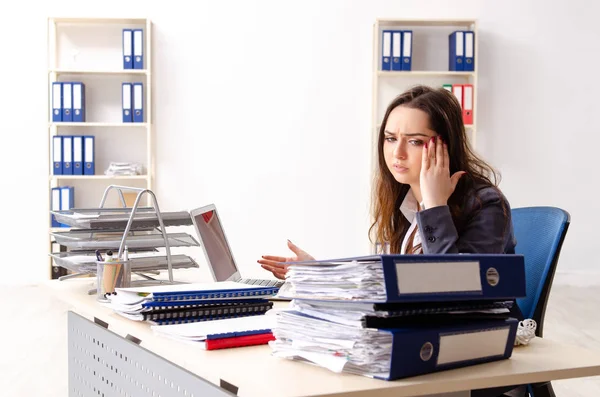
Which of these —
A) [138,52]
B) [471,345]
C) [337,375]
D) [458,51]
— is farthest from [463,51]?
[337,375]

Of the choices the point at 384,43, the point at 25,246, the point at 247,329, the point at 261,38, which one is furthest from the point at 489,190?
the point at 25,246

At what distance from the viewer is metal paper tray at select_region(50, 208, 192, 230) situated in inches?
79.1

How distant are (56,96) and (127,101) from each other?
0.52m

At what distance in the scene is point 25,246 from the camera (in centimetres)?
595

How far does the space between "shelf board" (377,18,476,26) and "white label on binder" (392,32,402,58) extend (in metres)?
0.17

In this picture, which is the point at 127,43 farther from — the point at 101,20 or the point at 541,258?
the point at 541,258

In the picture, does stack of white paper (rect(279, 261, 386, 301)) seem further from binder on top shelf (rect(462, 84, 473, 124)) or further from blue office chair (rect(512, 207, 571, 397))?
binder on top shelf (rect(462, 84, 473, 124))

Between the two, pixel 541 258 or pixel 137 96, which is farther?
pixel 137 96

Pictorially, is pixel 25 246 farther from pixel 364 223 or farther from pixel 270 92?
pixel 364 223

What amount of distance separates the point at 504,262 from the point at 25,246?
5433 millimetres

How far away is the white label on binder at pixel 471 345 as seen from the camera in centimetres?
108

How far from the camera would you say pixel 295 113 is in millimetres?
6027

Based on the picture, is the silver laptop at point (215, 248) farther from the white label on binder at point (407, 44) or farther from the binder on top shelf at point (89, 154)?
the white label on binder at point (407, 44)

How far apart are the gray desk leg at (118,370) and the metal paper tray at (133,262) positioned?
0.13m
